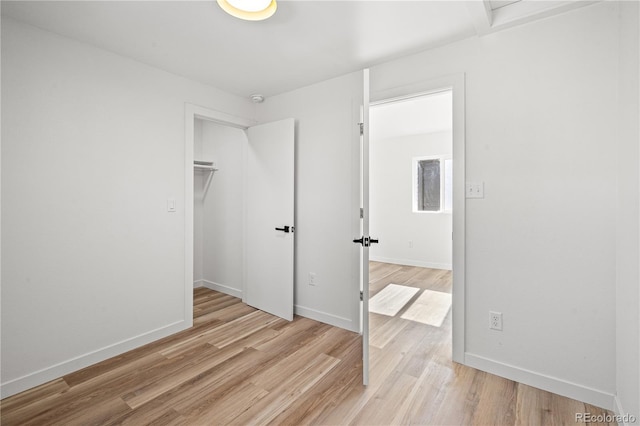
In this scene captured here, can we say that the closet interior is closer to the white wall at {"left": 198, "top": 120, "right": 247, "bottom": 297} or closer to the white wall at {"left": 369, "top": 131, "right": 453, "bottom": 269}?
the white wall at {"left": 198, "top": 120, "right": 247, "bottom": 297}

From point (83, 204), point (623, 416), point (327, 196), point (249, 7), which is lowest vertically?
point (623, 416)

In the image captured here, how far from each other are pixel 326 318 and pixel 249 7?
2624 mm

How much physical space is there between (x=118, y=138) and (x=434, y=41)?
2.58 metres

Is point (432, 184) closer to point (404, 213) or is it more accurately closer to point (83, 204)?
point (404, 213)

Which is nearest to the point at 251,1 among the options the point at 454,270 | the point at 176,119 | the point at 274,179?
the point at 176,119

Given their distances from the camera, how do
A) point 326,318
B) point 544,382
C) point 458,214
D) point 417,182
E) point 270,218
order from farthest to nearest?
point 417,182 < point 270,218 < point 326,318 < point 458,214 < point 544,382

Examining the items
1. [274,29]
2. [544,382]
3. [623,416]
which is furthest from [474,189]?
[274,29]

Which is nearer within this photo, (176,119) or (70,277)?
(70,277)

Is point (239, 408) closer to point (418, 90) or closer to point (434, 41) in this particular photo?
point (418, 90)

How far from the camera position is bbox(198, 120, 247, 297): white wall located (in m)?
3.87

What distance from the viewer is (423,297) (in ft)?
12.5

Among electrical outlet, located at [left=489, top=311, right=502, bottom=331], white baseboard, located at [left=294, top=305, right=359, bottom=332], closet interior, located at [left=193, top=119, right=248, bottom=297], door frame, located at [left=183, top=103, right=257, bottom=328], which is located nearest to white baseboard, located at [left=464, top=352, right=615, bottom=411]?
electrical outlet, located at [left=489, top=311, right=502, bottom=331]

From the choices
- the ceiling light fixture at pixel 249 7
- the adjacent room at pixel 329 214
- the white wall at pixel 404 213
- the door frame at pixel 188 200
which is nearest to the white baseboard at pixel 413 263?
the white wall at pixel 404 213

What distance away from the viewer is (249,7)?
167 centimetres
